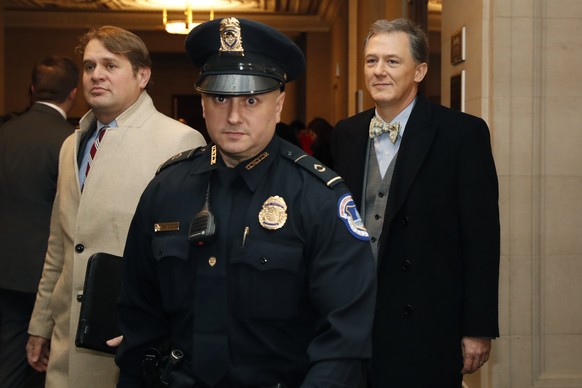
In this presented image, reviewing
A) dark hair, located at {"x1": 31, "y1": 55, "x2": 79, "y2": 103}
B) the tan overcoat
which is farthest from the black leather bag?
dark hair, located at {"x1": 31, "y1": 55, "x2": 79, "y2": 103}

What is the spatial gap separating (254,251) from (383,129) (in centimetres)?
137

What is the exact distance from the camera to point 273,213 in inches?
74.1

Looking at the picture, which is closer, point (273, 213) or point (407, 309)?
point (273, 213)

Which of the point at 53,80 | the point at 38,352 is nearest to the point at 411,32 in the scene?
the point at 38,352

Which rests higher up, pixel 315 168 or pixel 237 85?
pixel 237 85

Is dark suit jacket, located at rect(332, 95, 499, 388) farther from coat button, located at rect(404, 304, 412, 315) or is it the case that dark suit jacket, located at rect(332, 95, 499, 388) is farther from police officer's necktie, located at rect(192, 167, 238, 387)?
police officer's necktie, located at rect(192, 167, 238, 387)

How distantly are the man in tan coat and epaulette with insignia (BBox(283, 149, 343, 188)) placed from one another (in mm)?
975

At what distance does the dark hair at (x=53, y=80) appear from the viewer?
4207 millimetres

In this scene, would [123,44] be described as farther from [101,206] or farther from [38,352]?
[38,352]

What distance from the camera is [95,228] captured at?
9.56 ft

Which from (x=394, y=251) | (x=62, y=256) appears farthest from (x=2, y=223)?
(x=394, y=251)

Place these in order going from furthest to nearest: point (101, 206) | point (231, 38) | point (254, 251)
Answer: point (101, 206) → point (231, 38) → point (254, 251)

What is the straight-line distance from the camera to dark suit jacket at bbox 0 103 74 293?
13.2ft

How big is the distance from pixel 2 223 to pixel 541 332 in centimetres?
271
